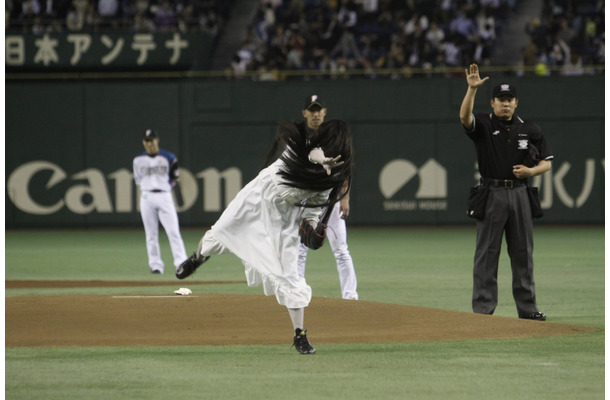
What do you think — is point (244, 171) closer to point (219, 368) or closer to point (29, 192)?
point (29, 192)

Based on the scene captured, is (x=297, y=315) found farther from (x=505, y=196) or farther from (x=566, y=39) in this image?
(x=566, y=39)

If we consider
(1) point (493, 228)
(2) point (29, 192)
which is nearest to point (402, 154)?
(2) point (29, 192)

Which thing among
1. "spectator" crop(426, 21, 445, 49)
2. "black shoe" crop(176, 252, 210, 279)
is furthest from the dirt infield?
"spectator" crop(426, 21, 445, 49)

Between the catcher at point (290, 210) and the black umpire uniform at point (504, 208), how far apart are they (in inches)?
86.1

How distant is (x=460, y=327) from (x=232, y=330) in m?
1.88

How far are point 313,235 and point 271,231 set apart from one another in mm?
341

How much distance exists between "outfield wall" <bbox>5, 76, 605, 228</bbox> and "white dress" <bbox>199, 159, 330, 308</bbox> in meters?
17.5

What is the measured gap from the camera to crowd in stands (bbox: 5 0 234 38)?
1020 inches

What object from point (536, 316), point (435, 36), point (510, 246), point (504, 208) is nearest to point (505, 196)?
point (504, 208)

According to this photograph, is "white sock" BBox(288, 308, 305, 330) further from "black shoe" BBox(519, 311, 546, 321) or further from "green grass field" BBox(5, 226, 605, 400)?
"black shoe" BBox(519, 311, 546, 321)

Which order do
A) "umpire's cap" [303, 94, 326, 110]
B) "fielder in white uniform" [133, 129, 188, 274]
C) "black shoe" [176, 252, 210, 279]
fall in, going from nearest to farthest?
"black shoe" [176, 252, 210, 279] → "umpire's cap" [303, 94, 326, 110] → "fielder in white uniform" [133, 129, 188, 274]

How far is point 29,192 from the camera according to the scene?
992 inches

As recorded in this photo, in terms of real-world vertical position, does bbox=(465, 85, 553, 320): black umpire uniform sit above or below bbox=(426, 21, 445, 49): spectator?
below

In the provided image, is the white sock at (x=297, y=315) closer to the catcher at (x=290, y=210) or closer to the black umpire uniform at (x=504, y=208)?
the catcher at (x=290, y=210)
